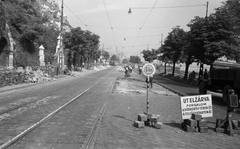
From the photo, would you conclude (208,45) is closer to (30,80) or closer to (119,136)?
(30,80)

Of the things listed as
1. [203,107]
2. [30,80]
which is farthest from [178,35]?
[203,107]

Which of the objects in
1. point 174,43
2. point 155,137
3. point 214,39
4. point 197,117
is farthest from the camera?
point 174,43

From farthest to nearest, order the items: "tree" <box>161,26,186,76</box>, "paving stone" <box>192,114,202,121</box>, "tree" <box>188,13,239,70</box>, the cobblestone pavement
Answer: "tree" <box>161,26,186,76</box>, "tree" <box>188,13,239,70</box>, "paving stone" <box>192,114,202,121</box>, the cobblestone pavement

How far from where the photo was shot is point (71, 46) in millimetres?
44562

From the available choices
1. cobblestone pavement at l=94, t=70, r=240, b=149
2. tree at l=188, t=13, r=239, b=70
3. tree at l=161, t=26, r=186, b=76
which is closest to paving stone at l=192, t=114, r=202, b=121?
cobblestone pavement at l=94, t=70, r=240, b=149

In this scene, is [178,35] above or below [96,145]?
above

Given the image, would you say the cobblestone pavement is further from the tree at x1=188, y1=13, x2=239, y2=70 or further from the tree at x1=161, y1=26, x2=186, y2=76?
the tree at x1=161, y1=26, x2=186, y2=76

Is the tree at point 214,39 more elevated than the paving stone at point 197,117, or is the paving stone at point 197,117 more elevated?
the tree at point 214,39

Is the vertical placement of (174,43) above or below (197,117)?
above

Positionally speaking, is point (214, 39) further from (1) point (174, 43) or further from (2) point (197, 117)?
(2) point (197, 117)

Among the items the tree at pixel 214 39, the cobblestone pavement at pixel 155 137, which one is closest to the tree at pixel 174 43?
the tree at pixel 214 39

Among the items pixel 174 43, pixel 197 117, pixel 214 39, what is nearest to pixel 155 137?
pixel 197 117

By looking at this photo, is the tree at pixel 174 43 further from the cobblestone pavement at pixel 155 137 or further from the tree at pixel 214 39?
the cobblestone pavement at pixel 155 137

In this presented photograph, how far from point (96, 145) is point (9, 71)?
15.4m
